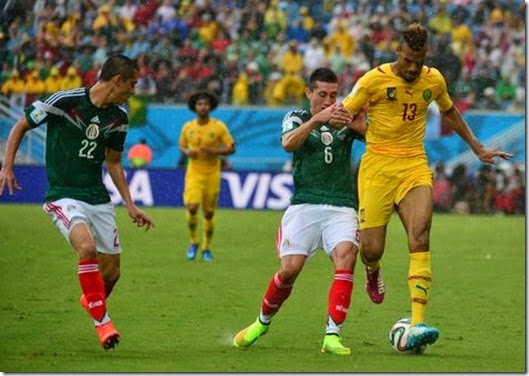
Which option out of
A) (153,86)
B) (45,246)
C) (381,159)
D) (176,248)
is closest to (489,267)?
(176,248)

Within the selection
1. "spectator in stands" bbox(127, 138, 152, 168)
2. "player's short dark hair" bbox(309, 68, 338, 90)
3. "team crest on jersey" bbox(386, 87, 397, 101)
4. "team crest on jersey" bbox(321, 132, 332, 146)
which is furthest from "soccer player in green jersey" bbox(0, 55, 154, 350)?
"spectator in stands" bbox(127, 138, 152, 168)

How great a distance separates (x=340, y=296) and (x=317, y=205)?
2.54 ft

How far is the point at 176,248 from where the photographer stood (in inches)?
805

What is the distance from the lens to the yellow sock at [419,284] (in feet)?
32.8

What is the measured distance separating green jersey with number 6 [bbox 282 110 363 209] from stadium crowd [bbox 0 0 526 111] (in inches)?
842

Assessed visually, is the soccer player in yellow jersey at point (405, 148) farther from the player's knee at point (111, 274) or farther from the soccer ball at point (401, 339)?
the player's knee at point (111, 274)

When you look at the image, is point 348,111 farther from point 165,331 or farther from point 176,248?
point 176,248

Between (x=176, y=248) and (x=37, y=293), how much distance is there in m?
6.64

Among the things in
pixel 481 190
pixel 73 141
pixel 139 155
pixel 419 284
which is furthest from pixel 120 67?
pixel 481 190

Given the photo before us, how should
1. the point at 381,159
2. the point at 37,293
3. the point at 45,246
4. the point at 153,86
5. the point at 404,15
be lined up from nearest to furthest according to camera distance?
the point at 381,159
the point at 37,293
the point at 45,246
the point at 153,86
the point at 404,15

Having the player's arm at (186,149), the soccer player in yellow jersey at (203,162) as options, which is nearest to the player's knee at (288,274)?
the soccer player in yellow jersey at (203,162)

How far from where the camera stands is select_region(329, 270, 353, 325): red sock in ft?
32.0

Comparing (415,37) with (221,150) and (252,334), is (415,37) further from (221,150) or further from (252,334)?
(221,150)

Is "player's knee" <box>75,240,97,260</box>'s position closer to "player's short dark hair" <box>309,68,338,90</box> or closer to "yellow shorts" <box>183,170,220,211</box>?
"player's short dark hair" <box>309,68,338,90</box>
